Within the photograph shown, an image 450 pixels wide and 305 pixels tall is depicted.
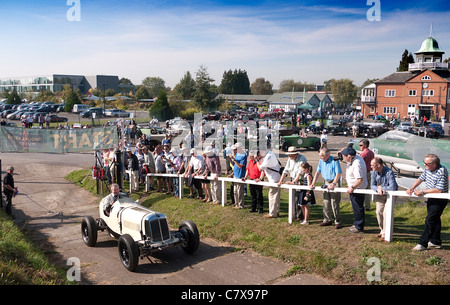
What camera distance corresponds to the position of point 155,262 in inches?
347

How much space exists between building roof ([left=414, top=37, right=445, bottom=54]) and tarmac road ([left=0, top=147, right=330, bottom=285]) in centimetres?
6872

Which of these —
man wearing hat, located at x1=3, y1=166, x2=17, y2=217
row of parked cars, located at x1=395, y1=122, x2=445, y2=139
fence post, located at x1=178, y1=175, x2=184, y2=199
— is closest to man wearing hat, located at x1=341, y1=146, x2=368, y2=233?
fence post, located at x1=178, y1=175, x2=184, y2=199

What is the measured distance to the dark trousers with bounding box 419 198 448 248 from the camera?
7066 mm

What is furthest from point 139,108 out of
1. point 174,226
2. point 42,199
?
point 174,226

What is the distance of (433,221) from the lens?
23.4 ft

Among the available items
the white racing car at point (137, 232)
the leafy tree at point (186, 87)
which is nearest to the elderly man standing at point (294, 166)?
the white racing car at point (137, 232)

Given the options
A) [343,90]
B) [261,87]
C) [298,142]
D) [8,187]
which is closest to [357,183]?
[8,187]

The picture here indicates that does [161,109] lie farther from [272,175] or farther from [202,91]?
[272,175]

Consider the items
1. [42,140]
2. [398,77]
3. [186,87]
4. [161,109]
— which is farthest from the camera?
[186,87]

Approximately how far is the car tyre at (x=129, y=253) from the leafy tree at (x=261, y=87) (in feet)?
455

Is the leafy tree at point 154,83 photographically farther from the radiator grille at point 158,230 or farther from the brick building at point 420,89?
the radiator grille at point 158,230

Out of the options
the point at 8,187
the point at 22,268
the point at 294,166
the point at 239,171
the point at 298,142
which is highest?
the point at 294,166

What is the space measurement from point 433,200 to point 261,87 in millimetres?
140775
